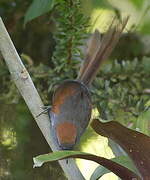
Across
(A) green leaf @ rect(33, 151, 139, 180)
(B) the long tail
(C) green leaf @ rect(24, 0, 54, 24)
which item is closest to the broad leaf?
(A) green leaf @ rect(33, 151, 139, 180)

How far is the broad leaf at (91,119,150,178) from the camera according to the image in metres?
0.39

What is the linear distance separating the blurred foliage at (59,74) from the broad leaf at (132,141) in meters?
0.08

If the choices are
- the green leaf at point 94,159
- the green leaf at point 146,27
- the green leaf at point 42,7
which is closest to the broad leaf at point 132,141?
the green leaf at point 94,159

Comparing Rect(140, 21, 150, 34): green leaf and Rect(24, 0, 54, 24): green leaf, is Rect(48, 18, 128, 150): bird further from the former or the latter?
Rect(140, 21, 150, 34): green leaf

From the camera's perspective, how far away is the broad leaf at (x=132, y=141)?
39 cm

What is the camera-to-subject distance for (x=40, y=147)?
56cm

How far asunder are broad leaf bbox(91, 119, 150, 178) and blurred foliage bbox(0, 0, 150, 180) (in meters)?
0.08

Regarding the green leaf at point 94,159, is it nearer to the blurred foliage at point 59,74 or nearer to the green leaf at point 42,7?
the blurred foliage at point 59,74

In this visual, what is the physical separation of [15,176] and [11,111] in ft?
0.59

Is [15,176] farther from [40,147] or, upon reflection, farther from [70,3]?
[70,3]

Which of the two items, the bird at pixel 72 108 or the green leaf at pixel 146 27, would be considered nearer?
the bird at pixel 72 108

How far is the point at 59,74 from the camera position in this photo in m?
0.80

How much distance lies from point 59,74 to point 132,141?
1.38ft

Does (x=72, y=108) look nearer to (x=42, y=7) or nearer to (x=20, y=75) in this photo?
(x=20, y=75)
